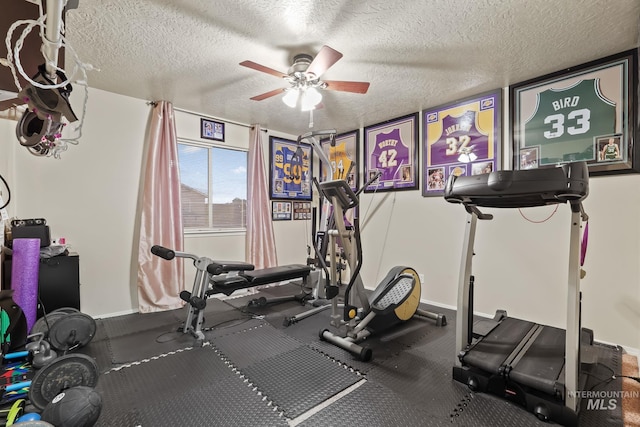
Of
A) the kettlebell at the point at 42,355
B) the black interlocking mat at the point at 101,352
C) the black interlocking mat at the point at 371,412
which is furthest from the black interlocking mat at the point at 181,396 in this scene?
the kettlebell at the point at 42,355

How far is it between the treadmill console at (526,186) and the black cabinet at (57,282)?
3293 mm

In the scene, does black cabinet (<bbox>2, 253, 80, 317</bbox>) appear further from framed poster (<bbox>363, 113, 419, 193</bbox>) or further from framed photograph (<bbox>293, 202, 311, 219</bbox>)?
framed poster (<bbox>363, 113, 419, 193</bbox>)

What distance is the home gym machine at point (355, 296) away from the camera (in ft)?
8.01

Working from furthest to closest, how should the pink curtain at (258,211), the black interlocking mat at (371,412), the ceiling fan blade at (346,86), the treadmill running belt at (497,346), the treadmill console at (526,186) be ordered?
the pink curtain at (258,211) → the ceiling fan blade at (346,86) → the treadmill running belt at (497,346) → the black interlocking mat at (371,412) → the treadmill console at (526,186)

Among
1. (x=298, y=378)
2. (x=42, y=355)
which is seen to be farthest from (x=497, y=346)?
(x=42, y=355)

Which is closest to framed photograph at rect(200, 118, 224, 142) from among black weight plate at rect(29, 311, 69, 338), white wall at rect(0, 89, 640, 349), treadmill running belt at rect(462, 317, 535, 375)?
white wall at rect(0, 89, 640, 349)

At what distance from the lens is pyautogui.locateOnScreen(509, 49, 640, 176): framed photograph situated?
2.44 m

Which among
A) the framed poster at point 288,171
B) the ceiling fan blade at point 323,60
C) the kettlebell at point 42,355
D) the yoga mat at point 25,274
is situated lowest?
the kettlebell at point 42,355

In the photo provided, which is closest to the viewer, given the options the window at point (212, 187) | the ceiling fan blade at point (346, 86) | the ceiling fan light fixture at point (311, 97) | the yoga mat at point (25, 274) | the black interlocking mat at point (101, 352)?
the black interlocking mat at point (101, 352)

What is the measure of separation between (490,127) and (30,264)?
453 centimetres

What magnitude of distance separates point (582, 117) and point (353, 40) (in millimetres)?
2222

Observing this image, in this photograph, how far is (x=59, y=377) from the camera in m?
1.61

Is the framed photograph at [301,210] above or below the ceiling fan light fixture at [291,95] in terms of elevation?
below

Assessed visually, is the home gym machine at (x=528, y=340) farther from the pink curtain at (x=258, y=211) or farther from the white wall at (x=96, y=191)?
the white wall at (x=96, y=191)
